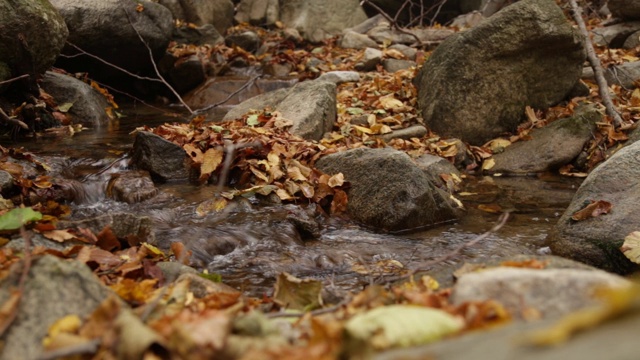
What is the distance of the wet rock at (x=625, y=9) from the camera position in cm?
968

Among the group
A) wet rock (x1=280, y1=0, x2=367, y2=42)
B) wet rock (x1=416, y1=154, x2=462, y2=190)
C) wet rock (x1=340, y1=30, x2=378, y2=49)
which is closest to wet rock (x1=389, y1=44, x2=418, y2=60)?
wet rock (x1=340, y1=30, x2=378, y2=49)

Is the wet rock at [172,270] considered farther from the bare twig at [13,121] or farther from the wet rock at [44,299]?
the bare twig at [13,121]

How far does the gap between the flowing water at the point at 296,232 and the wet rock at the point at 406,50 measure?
550 cm

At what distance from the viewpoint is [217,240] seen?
14.1ft

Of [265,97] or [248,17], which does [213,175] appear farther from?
[248,17]

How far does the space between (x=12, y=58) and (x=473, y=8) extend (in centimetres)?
1294

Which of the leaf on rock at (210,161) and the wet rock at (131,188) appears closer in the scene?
the wet rock at (131,188)

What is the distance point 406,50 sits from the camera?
11.4 metres

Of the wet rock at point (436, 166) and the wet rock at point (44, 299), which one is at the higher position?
the wet rock at point (44, 299)

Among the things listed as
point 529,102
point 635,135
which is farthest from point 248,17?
point 635,135

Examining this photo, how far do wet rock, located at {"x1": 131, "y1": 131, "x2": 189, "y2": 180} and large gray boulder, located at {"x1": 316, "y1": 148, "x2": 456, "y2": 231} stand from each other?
1765 mm

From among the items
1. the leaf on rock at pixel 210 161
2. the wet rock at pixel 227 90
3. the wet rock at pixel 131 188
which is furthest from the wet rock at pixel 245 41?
the wet rock at pixel 131 188

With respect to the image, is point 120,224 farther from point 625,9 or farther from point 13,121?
point 625,9

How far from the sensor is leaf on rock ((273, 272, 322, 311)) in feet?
8.27
